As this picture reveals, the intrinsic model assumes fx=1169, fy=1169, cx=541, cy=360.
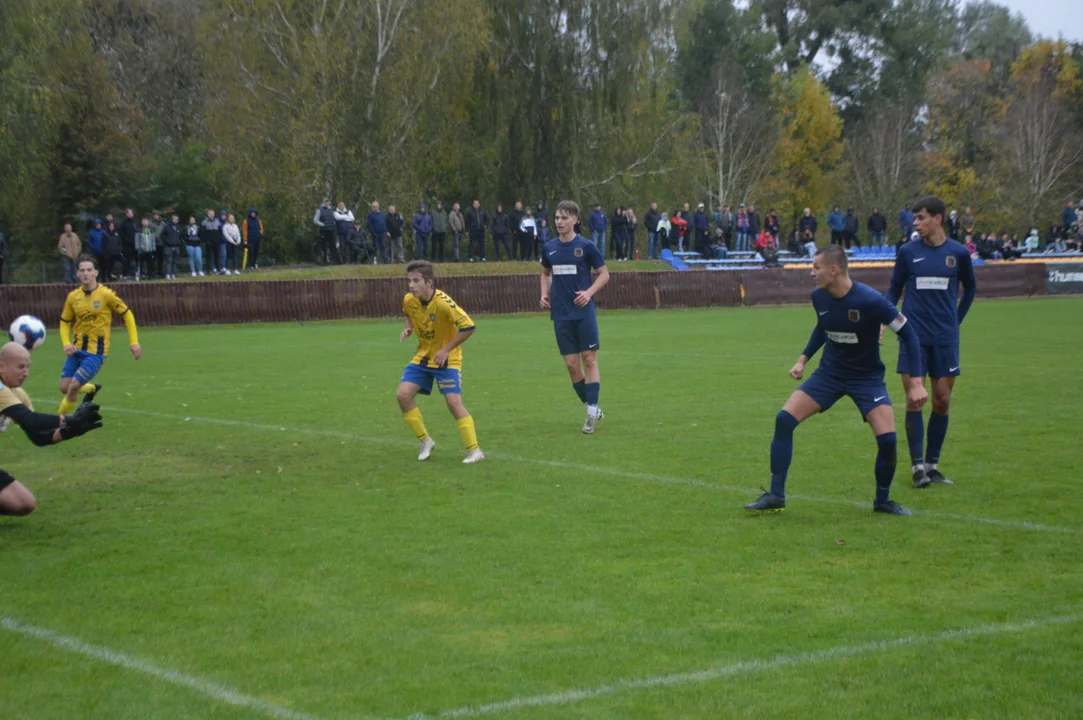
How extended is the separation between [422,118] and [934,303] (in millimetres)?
39687

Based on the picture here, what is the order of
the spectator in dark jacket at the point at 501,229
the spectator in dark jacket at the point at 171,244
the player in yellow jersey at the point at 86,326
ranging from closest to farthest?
the player in yellow jersey at the point at 86,326, the spectator in dark jacket at the point at 171,244, the spectator in dark jacket at the point at 501,229

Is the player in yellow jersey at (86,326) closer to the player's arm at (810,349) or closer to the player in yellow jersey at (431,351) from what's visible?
the player in yellow jersey at (431,351)

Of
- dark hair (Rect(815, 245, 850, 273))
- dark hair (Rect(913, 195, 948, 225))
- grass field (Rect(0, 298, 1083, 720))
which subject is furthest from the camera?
dark hair (Rect(913, 195, 948, 225))

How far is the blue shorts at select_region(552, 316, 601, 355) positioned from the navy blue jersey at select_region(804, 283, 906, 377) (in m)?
4.64

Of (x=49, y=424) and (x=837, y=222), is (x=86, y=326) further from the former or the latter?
(x=837, y=222)

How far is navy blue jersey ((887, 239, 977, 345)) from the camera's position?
954 cm

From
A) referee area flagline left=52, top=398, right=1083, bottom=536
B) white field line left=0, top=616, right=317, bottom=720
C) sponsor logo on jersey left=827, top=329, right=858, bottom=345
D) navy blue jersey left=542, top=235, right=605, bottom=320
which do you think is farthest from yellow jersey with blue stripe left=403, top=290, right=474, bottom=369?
white field line left=0, top=616, right=317, bottom=720

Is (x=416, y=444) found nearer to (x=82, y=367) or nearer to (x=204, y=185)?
(x=82, y=367)

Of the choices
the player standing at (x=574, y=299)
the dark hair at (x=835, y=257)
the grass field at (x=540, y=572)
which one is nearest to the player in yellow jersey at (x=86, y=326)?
the grass field at (x=540, y=572)

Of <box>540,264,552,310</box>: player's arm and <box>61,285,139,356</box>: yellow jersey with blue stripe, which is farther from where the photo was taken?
<box>61,285,139,356</box>: yellow jersey with blue stripe

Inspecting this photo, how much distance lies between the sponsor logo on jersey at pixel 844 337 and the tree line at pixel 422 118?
36460mm

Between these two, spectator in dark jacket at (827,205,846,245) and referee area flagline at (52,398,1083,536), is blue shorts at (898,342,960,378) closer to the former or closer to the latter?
referee area flagline at (52,398,1083,536)

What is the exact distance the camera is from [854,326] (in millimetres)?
8172

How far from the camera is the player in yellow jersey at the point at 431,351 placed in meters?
10.5
